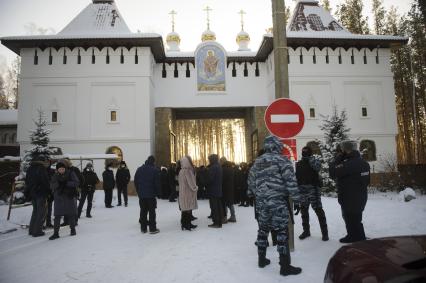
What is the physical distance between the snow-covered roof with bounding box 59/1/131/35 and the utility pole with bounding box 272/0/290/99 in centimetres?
1988

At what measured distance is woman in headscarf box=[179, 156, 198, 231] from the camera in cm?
848

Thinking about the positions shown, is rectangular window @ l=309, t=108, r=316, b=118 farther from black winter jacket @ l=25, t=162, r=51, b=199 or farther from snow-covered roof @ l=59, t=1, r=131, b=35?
black winter jacket @ l=25, t=162, r=51, b=199

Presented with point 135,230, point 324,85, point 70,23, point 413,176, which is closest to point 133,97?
point 70,23

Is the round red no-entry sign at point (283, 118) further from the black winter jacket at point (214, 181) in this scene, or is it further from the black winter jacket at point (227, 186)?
the black winter jacket at point (227, 186)

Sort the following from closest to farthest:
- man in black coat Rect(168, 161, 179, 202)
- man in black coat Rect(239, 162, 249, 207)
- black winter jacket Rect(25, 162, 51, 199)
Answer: black winter jacket Rect(25, 162, 51, 199)
man in black coat Rect(239, 162, 249, 207)
man in black coat Rect(168, 161, 179, 202)

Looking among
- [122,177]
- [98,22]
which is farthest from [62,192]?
[98,22]

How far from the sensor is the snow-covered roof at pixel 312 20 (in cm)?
2588

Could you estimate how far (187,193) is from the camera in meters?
8.53

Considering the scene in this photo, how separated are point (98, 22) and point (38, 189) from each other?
805 inches

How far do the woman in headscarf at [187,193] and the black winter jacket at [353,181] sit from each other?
3.87 meters

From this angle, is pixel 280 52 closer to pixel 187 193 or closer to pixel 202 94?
pixel 187 193

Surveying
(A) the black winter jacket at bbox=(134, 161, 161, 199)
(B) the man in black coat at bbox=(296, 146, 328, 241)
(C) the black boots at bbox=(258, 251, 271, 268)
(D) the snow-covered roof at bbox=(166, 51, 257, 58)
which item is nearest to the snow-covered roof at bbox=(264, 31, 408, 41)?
(D) the snow-covered roof at bbox=(166, 51, 257, 58)

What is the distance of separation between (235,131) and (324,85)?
63.4ft

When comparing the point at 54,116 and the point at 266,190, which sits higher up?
the point at 54,116
